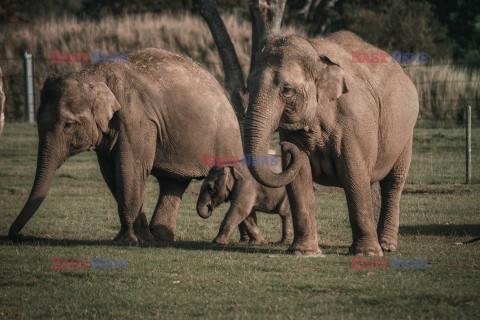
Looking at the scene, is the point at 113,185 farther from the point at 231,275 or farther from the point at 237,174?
the point at 231,275

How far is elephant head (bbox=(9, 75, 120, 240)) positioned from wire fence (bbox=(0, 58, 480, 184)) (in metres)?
9.07

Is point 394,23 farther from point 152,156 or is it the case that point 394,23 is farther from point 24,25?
point 152,156

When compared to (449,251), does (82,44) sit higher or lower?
lower

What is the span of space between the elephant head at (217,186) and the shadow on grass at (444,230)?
2.56m

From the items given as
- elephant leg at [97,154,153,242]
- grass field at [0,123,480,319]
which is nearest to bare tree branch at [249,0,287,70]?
grass field at [0,123,480,319]

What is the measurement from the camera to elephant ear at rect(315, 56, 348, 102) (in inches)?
331

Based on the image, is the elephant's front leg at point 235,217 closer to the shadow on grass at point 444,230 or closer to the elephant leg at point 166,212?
the elephant leg at point 166,212

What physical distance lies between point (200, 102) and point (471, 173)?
8505 millimetres

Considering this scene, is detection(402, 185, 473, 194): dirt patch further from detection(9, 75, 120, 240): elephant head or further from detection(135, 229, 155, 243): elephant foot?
detection(9, 75, 120, 240): elephant head

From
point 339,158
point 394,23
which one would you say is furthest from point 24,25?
point 339,158

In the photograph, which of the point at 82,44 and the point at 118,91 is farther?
the point at 82,44

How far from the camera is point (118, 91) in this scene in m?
10.4

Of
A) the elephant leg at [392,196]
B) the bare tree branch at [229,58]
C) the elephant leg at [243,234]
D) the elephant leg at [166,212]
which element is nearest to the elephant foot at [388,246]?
the elephant leg at [392,196]

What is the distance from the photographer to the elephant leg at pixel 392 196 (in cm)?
998
